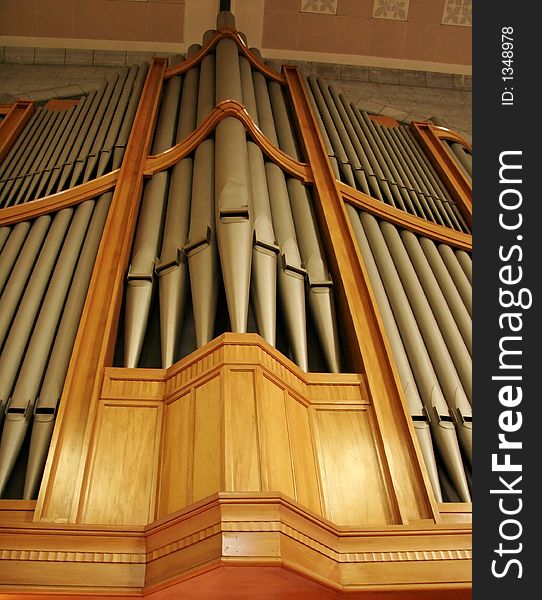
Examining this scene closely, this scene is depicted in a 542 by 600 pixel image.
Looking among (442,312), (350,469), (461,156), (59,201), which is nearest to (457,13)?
(461,156)

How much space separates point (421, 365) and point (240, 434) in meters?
1.28

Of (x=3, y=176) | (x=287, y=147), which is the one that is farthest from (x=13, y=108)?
(x=287, y=147)

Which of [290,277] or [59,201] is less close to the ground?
[59,201]

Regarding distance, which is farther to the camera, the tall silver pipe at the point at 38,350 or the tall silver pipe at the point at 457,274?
the tall silver pipe at the point at 457,274

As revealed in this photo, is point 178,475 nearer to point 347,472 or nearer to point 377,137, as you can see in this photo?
point 347,472

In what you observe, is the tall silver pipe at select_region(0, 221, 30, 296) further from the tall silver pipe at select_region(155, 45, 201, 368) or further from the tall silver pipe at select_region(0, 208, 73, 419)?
the tall silver pipe at select_region(155, 45, 201, 368)

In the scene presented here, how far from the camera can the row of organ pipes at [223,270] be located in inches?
126

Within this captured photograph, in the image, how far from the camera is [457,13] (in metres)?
7.80

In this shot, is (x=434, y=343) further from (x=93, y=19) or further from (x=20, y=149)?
(x=93, y=19)

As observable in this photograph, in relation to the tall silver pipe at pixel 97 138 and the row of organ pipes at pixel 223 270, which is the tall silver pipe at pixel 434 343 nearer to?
the row of organ pipes at pixel 223 270

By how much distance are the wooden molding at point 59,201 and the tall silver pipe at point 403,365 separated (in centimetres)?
159

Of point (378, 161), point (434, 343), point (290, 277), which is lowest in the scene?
point (434, 343)

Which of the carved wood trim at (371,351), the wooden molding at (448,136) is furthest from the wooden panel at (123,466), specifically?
the wooden molding at (448,136)

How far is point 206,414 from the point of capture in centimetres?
271
